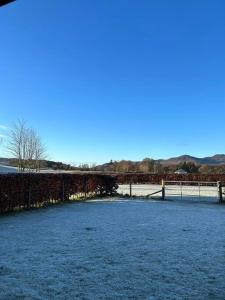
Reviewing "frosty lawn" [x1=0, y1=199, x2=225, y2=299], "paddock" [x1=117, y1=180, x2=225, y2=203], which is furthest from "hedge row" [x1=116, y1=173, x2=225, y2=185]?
"frosty lawn" [x1=0, y1=199, x2=225, y2=299]

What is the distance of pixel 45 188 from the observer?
749 inches

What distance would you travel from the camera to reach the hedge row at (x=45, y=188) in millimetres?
16203

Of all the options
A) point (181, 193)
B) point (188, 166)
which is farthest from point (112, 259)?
point (188, 166)

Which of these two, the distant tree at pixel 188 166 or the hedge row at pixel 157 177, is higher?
the distant tree at pixel 188 166

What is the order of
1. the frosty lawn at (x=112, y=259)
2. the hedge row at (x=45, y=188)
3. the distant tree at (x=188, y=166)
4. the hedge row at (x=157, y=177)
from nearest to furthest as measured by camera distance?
1. the frosty lawn at (x=112, y=259)
2. the hedge row at (x=45, y=188)
3. the hedge row at (x=157, y=177)
4. the distant tree at (x=188, y=166)

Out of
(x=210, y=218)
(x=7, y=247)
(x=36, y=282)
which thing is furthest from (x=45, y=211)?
(x=36, y=282)

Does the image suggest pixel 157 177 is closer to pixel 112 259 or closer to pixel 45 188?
pixel 45 188

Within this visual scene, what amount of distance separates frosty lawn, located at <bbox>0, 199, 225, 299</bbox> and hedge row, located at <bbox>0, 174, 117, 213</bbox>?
3633 millimetres

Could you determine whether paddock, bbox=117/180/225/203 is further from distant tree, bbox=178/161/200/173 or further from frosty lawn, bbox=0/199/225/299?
distant tree, bbox=178/161/200/173

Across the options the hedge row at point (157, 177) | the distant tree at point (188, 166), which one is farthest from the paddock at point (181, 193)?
the distant tree at point (188, 166)

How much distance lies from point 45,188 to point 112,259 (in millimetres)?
12263

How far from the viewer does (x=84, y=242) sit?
888 centimetres

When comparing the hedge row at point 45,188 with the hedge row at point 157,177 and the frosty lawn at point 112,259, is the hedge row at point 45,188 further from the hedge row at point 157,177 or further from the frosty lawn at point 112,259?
the hedge row at point 157,177

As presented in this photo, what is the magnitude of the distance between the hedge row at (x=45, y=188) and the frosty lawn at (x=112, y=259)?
3633 mm
